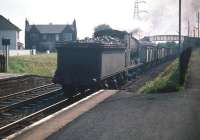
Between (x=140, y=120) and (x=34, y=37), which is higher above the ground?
(x=34, y=37)

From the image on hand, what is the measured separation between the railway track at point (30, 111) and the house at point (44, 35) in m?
78.7

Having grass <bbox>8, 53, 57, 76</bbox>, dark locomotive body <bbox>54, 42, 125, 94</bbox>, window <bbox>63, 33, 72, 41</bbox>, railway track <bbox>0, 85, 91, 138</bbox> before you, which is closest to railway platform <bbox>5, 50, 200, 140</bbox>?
railway track <bbox>0, 85, 91, 138</bbox>

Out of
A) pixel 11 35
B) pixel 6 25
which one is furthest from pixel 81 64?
Result: pixel 11 35

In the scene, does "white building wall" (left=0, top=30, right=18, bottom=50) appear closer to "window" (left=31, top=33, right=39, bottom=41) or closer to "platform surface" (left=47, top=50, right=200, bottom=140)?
Answer: "window" (left=31, top=33, right=39, bottom=41)

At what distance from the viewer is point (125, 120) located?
1345 centimetres

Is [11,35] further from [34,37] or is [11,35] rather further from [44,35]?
[34,37]

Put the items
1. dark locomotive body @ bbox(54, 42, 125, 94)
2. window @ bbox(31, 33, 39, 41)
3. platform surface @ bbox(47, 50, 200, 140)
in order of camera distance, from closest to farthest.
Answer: platform surface @ bbox(47, 50, 200, 140) → dark locomotive body @ bbox(54, 42, 125, 94) → window @ bbox(31, 33, 39, 41)

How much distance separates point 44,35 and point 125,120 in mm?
90668

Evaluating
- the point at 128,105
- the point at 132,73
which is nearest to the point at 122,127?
the point at 128,105

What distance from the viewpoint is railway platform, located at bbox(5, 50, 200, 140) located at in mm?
11617

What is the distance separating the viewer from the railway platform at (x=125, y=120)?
38.1ft

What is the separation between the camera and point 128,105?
16.3m

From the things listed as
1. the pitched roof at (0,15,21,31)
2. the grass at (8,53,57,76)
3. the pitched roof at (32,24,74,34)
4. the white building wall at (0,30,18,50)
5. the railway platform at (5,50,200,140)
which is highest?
the pitched roof at (32,24,74,34)

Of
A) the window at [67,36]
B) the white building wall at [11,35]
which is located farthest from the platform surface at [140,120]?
the window at [67,36]
